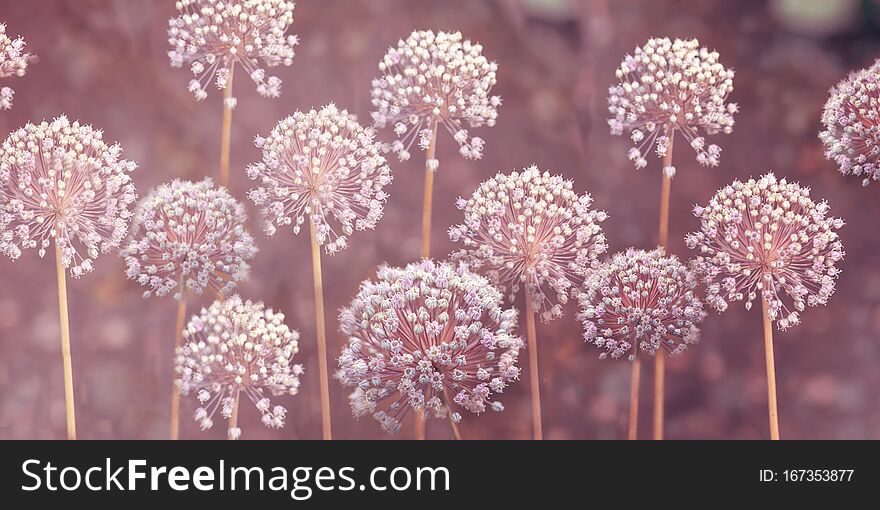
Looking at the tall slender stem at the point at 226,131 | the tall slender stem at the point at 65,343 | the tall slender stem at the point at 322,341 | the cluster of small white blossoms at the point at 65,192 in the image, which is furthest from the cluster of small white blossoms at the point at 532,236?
the tall slender stem at the point at 65,343

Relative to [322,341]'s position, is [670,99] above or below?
above

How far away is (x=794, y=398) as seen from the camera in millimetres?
2496

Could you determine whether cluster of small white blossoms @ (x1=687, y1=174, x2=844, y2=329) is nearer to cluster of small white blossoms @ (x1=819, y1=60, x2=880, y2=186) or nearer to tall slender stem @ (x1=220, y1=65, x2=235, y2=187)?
cluster of small white blossoms @ (x1=819, y1=60, x2=880, y2=186)

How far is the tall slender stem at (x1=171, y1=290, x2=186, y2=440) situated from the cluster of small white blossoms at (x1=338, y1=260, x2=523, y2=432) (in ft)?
1.64

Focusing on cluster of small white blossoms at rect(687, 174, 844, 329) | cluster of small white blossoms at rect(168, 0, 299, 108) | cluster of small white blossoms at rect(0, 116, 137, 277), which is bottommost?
cluster of small white blossoms at rect(687, 174, 844, 329)

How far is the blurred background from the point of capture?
2.44 meters

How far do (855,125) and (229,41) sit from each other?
1899 mm

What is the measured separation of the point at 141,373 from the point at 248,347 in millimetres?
375

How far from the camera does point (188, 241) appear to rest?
7.69ft

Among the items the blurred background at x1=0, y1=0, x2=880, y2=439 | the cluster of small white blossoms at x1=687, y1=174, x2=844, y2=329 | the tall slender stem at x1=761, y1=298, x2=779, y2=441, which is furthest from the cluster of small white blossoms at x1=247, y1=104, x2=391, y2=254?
the tall slender stem at x1=761, y1=298, x2=779, y2=441

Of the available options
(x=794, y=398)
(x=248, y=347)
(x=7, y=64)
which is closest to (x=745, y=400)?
(x=794, y=398)

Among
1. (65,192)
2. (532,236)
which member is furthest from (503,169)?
(65,192)

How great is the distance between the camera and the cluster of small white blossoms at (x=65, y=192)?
237 cm

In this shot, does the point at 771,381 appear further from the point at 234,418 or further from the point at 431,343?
the point at 234,418
